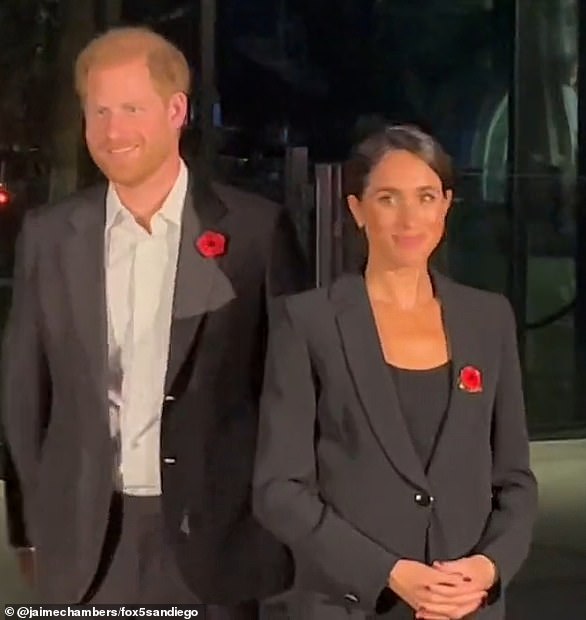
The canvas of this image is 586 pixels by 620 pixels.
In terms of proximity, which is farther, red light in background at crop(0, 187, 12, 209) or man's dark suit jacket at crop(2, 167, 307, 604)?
red light in background at crop(0, 187, 12, 209)

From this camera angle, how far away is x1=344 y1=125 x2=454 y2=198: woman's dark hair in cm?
171

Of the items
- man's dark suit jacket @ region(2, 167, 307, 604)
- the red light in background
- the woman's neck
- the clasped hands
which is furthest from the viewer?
the red light in background

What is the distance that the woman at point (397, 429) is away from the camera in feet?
5.40

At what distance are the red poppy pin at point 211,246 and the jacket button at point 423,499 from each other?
474 millimetres

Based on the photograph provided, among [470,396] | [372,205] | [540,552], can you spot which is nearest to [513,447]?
[470,396]

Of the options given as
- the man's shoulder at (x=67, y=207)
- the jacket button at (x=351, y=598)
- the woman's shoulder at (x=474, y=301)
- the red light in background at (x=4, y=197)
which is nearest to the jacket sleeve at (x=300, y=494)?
the jacket button at (x=351, y=598)

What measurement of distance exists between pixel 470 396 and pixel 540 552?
1131mm

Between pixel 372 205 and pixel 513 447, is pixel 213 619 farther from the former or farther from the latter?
pixel 372 205

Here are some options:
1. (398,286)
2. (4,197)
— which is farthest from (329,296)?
(4,197)

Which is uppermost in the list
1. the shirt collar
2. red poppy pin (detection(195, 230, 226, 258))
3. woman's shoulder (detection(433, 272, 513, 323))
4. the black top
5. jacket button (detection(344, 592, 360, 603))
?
the shirt collar

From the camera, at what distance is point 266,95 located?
2.38m

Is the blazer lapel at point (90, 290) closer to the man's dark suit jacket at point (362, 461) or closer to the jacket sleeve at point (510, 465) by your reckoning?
the man's dark suit jacket at point (362, 461)

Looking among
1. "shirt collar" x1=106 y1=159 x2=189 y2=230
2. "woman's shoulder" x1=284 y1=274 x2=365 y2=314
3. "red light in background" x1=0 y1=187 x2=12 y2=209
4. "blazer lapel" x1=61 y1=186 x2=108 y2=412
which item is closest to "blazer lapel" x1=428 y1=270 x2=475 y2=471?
"woman's shoulder" x1=284 y1=274 x2=365 y2=314

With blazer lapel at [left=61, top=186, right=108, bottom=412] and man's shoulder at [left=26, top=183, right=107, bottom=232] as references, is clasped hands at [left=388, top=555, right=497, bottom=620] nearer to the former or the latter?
blazer lapel at [left=61, top=186, right=108, bottom=412]
